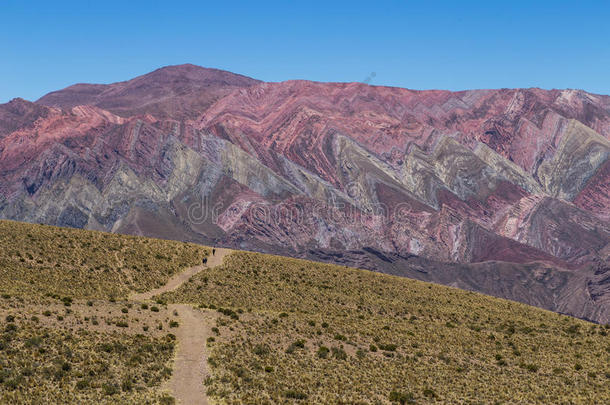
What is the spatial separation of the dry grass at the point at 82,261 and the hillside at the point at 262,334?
0.27 metres

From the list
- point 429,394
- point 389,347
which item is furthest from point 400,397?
point 389,347

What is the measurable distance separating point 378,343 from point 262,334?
1015cm

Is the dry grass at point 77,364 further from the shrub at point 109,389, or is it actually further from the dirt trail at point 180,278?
the dirt trail at point 180,278

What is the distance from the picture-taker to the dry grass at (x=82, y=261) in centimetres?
6225

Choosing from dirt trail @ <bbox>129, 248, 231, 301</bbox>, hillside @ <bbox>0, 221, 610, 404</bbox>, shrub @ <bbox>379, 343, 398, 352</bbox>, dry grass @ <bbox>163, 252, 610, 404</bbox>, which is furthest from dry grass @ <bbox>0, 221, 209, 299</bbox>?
shrub @ <bbox>379, 343, 398, 352</bbox>

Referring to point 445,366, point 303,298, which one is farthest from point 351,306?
point 445,366

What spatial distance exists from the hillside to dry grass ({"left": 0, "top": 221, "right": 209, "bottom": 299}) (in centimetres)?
27

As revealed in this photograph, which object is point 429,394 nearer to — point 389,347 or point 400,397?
point 400,397

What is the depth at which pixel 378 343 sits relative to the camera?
172ft

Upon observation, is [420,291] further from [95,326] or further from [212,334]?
[95,326]

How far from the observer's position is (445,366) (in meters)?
47.6

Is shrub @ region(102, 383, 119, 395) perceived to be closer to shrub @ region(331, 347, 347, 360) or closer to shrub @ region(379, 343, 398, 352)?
shrub @ region(331, 347, 347, 360)

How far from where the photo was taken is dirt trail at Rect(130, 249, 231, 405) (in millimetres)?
36719

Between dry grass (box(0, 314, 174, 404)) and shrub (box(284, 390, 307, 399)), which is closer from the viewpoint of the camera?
dry grass (box(0, 314, 174, 404))
